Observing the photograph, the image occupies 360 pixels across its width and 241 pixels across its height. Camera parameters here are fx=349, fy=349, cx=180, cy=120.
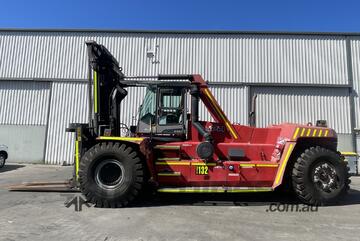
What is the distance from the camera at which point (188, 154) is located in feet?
29.5

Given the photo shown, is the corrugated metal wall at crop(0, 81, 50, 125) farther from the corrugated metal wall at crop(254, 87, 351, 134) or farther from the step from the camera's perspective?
the step

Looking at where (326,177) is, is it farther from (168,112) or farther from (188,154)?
(168,112)

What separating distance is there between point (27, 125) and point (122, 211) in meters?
14.8

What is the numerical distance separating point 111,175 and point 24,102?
47.4 feet

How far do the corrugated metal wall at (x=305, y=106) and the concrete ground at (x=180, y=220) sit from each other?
10.4 metres

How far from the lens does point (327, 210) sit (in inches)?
325

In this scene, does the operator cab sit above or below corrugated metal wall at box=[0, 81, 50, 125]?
below

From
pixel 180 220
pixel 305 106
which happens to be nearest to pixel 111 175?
pixel 180 220

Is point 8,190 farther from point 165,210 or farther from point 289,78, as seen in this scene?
point 289,78

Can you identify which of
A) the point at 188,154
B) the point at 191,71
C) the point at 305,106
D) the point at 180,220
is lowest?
the point at 180,220

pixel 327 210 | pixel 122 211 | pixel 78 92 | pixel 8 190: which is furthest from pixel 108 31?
pixel 327 210

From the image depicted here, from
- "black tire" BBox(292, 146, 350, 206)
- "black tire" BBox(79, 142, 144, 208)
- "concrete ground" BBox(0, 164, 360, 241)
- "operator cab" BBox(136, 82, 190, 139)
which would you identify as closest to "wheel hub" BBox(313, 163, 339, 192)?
"black tire" BBox(292, 146, 350, 206)

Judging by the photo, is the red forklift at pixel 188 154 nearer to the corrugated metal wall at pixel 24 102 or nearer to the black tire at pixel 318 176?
the black tire at pixel 318 176

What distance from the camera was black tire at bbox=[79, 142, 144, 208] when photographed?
8.25 metres
